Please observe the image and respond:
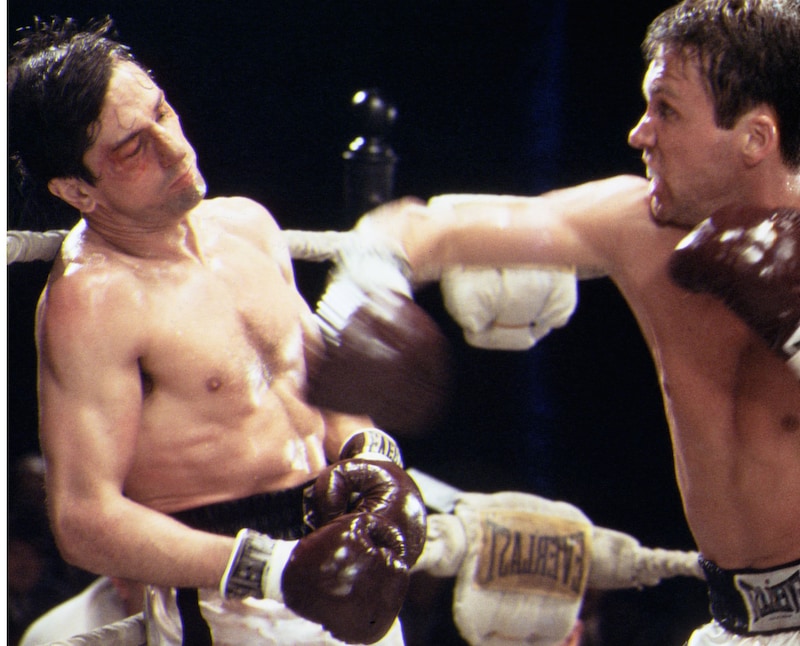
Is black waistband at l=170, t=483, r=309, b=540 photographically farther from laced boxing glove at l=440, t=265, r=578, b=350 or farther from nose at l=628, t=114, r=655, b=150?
nose at l=628, t=114, r=655, b=150

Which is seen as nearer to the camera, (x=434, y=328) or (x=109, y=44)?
(x=434, y=328)

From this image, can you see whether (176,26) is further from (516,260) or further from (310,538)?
(310,538)

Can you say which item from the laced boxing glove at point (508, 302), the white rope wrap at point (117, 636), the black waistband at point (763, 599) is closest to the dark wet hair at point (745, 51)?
the laced boxing glove at point (508, 302)

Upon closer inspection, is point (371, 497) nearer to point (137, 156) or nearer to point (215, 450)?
point (215, 450)

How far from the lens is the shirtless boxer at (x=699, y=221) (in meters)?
1.04

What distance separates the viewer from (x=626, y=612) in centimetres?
205

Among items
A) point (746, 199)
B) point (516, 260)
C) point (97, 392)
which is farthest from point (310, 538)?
point (746, 199)

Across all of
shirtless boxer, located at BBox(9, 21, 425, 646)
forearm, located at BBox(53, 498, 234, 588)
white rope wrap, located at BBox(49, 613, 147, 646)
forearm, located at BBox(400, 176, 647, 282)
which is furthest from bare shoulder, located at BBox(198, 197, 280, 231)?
white rope wrap, located at BBox(49, 613, 147, 646)

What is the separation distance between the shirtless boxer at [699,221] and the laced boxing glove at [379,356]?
111 millimetres

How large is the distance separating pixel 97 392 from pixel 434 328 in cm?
36

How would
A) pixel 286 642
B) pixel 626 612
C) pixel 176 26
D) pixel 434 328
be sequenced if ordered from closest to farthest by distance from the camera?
pixel 434 328, pixel 286 642, pixel 176 26, pixel 626 612

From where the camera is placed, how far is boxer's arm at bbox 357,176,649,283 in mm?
1124

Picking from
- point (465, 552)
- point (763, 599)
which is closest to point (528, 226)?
point (763, 599)

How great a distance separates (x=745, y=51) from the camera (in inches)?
40.2
